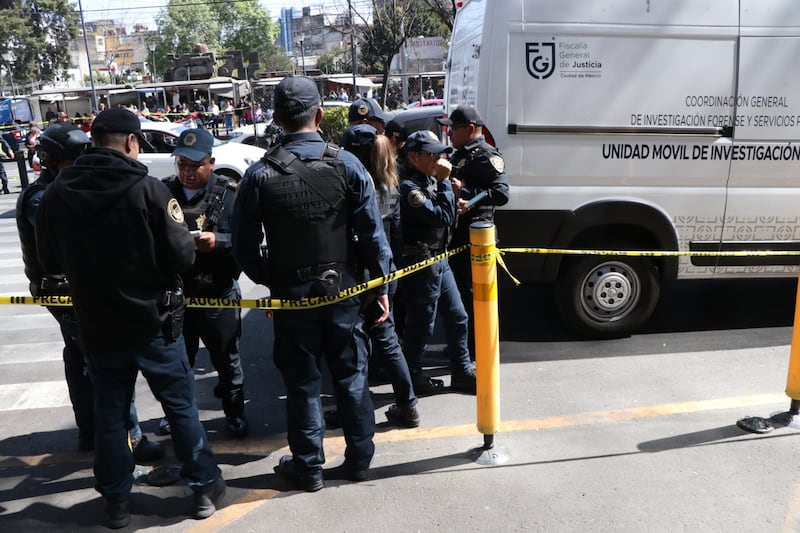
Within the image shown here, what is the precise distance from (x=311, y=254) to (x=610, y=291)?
109 inches

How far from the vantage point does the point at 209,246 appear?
3.46 meters

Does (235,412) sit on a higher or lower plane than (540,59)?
lower

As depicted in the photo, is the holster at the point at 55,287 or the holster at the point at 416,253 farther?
the holster at the point at 416,253

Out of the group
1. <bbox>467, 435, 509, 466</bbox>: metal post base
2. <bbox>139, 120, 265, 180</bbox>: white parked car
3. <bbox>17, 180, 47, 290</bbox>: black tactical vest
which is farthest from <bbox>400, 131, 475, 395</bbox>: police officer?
<bbox>139, 120, 265, 180</bbox>: white parked car

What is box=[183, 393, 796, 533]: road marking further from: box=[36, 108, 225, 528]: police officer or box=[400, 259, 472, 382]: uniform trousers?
box=[36, 108, 225, 528]: police officer

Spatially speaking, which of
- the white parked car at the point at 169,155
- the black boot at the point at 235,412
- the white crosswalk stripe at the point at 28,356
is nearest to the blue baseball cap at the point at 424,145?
the black boot at the point at 235,412

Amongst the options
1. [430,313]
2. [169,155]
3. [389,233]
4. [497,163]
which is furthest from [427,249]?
[169,155]

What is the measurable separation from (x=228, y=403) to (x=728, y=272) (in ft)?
12.1

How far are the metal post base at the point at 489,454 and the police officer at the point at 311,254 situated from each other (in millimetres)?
574

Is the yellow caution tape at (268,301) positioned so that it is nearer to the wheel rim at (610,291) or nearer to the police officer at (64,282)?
the police officer at (64,282)

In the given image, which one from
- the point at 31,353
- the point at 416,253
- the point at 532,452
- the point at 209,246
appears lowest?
the point at 31,353

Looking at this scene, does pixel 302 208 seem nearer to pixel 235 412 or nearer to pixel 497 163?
pixel 235 412

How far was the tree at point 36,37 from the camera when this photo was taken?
2250 inches

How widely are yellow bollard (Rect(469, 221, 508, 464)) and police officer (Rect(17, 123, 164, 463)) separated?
1783 mm
